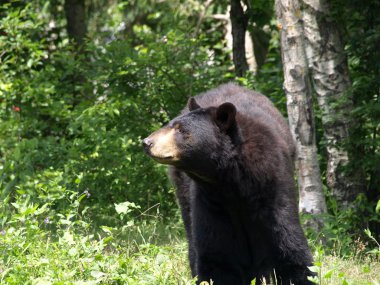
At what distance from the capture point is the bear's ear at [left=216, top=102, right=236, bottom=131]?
209 inches

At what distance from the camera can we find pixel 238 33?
415 inches

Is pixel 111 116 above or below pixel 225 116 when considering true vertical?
below

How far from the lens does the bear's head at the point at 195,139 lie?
5.15 meters

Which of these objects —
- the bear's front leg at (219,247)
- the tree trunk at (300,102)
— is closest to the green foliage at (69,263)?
the bear's front leg at (219,247)

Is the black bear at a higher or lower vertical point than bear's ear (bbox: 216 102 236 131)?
lower

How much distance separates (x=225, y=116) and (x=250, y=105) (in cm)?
106

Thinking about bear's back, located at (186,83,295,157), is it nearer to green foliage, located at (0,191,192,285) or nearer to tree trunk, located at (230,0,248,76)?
green foliage, located at (0,191,192,285)

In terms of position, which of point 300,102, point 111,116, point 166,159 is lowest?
point 111,116

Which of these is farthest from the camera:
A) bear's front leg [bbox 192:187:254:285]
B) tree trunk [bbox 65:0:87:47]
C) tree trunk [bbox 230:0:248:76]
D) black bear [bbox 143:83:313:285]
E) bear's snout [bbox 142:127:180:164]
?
tree trunk [bbox 65:0:87:47]

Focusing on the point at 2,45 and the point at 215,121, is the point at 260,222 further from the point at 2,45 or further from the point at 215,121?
the point at 2,45

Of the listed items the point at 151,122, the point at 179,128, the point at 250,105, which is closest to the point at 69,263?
the point at 179,128

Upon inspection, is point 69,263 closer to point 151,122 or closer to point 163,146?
point 163,146

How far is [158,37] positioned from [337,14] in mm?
3062

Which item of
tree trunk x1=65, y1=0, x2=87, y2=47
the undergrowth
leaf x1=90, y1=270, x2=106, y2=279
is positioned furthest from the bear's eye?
tree trunk x1=65, y1=0, x2=87, y2=47
